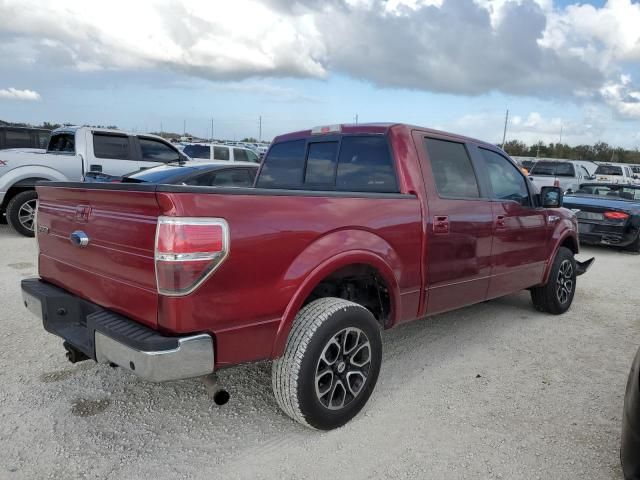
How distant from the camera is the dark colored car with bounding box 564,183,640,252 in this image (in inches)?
377

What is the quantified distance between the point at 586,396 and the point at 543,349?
92 cm

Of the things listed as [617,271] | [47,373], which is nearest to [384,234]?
[47,373]

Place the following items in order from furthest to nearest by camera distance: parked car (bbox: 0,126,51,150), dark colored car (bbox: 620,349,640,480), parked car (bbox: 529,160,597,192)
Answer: parked car (bbox: 529,160,597,192) < parked car (bbox: 0,126,51,150) < dark colored car (bbox: 620,349,640,480)

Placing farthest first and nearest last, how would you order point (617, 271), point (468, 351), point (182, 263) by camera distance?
1. point (617, 271)
2. point (468, 351)
3. point (182, 263)

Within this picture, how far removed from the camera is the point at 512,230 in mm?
4473

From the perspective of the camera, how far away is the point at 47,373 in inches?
143

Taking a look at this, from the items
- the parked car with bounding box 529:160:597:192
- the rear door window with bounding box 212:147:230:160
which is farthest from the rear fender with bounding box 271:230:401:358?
the parked car with bounding box 529:160:597:192

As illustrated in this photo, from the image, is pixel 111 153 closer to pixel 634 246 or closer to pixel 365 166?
pixel 365 166

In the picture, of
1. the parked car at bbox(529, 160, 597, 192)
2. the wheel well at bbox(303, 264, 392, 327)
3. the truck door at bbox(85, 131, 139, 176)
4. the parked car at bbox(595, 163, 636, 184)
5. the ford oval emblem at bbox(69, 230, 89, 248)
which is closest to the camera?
the ford oval emblem at bbox(69, 230, 89, 248)

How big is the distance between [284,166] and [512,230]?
2.09 meters

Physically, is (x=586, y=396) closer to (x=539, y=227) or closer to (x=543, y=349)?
(x=543, y=349)

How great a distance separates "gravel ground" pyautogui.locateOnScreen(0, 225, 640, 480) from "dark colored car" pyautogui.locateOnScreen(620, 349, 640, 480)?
0.49 m

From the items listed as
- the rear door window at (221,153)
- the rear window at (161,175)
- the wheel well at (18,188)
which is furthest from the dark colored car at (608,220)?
the wheel well at (18,188)

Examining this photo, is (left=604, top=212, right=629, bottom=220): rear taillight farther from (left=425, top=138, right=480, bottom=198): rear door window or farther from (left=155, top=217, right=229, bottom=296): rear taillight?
(left=155, top=217, right=229, bottom=296): rear taillight
